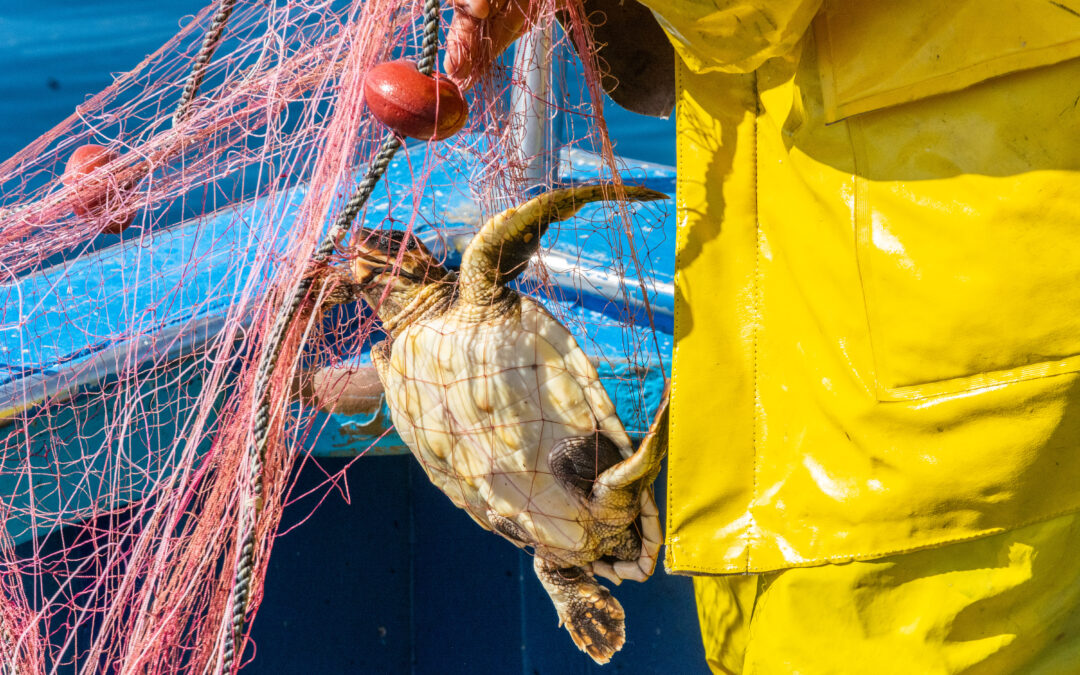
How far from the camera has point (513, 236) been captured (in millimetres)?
1115

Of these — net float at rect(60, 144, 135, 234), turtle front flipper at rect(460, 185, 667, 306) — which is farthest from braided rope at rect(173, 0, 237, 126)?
turtle front flipper at rect(460, 185, 667, 306)

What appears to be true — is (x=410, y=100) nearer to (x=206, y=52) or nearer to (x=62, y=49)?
(x=206, y=52)

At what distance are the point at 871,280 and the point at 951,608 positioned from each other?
320 mm

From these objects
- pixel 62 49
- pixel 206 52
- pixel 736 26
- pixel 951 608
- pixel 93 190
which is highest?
pixel 62 49

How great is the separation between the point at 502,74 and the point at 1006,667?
Result: 2.95ft

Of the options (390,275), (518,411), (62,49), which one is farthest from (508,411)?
(62,49)

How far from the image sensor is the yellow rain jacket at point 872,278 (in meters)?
0.69

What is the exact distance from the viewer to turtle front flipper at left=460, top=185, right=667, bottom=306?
1.04 meters

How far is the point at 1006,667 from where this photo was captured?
31.8 inches

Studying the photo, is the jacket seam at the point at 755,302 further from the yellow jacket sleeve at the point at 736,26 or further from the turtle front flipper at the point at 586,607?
the turtle front flipper at the point at 586,607

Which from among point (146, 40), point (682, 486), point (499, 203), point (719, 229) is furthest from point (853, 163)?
point (146, 40)

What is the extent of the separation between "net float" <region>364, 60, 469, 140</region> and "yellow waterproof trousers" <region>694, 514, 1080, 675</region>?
0.57 meters

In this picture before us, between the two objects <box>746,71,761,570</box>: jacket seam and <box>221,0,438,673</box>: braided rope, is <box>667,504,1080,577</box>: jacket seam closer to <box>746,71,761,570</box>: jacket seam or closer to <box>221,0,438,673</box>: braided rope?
<box>746,71,761,570</box>: jacket seam

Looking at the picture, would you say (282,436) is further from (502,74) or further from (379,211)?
(379,211)
